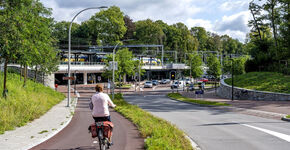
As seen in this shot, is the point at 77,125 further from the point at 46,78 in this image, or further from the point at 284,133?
the point at 46,78

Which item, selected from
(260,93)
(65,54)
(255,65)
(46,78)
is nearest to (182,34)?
(65,54)

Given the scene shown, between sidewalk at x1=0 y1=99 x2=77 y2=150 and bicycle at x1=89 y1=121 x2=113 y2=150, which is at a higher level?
bicycle at x1=89 y1=121 x2=113 y2=150

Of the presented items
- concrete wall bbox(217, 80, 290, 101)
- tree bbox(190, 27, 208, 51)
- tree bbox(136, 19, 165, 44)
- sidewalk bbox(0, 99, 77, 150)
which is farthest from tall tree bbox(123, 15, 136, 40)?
sidewalk bbox(0, 99, 77, 150)

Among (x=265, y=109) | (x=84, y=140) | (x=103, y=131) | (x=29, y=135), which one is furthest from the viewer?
(x=265, y=109)

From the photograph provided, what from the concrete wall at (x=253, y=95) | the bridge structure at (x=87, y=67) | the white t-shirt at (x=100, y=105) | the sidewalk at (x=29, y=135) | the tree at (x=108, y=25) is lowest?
the sidewalk at (x=29, y=135)

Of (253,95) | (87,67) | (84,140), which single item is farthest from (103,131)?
(87,67)

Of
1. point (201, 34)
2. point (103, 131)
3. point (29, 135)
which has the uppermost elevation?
point (201, 34)

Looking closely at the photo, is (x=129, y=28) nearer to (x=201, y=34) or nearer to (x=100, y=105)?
(x=201, y=34)

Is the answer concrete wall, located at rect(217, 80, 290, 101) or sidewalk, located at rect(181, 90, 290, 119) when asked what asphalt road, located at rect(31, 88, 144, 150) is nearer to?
sidewalk, located at rect(181, 90, 290, 119)

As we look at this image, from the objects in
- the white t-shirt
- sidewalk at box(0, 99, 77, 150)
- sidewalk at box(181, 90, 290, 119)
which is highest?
the white t-shirt

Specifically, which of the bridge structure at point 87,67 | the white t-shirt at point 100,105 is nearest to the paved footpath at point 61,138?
the white t-shirt at point 100,105

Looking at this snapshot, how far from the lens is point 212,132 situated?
456 inches

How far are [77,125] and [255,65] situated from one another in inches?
1430

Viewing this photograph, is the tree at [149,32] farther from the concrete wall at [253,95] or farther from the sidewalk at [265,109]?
the sidewalk at [265,109]
